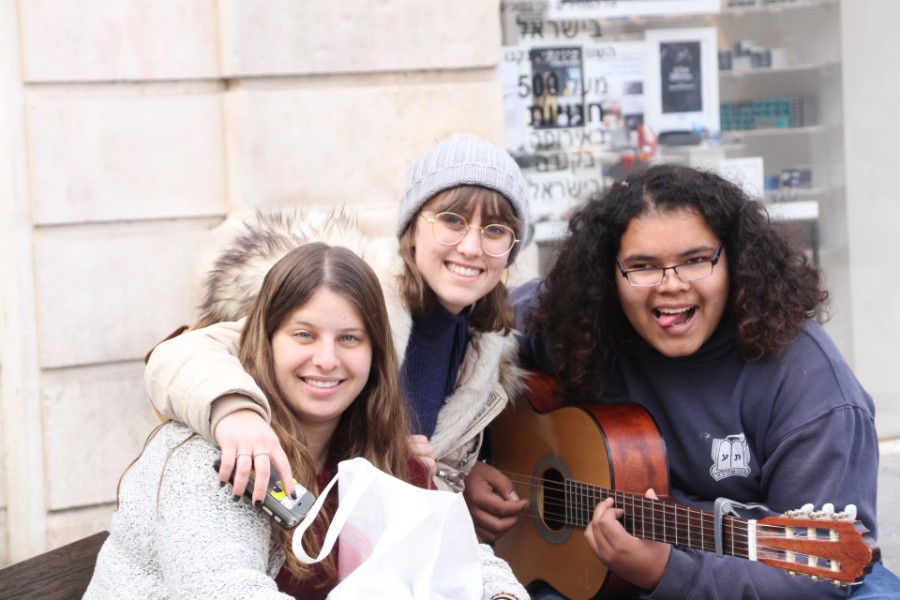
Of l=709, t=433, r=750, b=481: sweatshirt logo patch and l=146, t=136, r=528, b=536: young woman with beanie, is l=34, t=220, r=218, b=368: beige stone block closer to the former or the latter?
l=146, t=136, r=528, b=536: young woman with beanie

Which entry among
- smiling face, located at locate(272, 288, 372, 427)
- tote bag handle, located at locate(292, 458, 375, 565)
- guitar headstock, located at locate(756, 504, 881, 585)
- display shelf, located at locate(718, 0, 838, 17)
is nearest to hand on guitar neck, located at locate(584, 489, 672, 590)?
guitar headstock, located at locate(756, 504, 881, 585)

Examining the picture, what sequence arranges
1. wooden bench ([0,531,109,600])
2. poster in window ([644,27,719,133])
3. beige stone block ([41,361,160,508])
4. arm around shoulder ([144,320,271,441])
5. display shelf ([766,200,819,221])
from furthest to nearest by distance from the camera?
display shelf ([766,200,819,221]) < poster in window ([644,27,719,133]) < beige stone block ([41,361,160,508]) < wooden bench ([0,531,109,600]) < arm around shoulder ([144,320,271,441])

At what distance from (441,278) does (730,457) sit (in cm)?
86

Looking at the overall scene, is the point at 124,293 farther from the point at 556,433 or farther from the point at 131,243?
the point at 556,433

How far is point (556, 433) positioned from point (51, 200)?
5.70 ft

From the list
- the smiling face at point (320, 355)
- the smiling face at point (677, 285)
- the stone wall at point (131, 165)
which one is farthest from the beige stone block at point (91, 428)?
the smiling face at point (677, 285)

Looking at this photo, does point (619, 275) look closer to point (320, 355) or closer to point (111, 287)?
point (320, 355)

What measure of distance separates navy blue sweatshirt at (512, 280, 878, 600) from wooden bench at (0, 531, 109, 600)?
1.37 meters

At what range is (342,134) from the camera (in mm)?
3887

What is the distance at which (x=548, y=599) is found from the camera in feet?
10.5

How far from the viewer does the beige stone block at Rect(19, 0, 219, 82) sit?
3.55 meters

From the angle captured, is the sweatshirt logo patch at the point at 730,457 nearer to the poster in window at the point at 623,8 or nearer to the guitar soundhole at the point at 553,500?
the guitar soundhole at the point at 553,500

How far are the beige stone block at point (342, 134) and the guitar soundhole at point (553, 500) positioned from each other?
1135 mm

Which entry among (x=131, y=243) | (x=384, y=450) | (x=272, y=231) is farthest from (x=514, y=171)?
(x=131, y=243)
